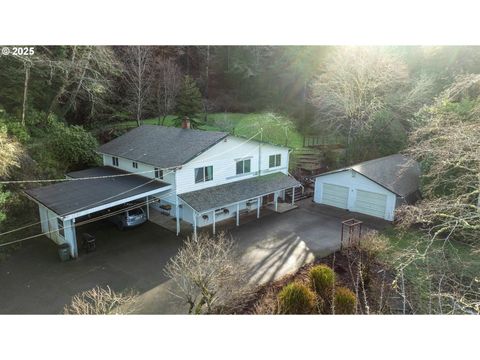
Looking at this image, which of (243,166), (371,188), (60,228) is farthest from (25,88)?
(371,188)

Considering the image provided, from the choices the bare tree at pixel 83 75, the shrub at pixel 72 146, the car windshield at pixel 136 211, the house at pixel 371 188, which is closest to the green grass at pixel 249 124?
the bare tree at pixel 83 75

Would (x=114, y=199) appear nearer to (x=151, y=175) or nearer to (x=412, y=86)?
(x=151, y=175)

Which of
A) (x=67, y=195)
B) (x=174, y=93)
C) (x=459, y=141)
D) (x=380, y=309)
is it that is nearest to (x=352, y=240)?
(x=380, y=309)

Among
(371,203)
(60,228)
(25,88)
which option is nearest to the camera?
(60,228)

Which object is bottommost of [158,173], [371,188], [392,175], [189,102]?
[371,188]

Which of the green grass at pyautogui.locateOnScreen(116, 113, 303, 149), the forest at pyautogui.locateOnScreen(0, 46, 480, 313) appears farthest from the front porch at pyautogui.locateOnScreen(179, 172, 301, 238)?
the green grass at pyautogui.locateOnScreen(116, 113, 303, 149)

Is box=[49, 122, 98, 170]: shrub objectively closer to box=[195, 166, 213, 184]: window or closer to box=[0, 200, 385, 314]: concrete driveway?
box=[0, 200, 385, 314]: concrete driveway

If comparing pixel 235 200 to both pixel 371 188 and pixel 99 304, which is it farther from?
pixel 99 304
